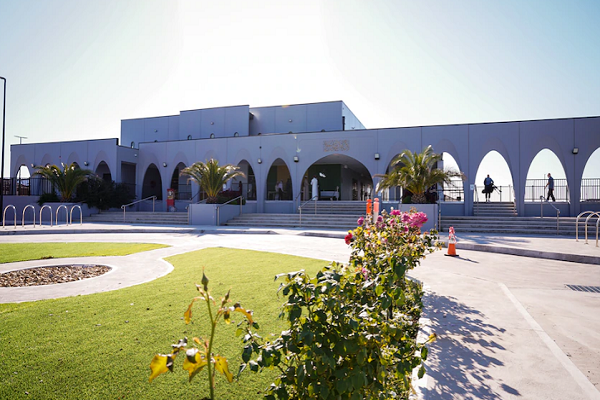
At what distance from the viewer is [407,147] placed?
22625 mm

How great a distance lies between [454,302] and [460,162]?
60.7 feet

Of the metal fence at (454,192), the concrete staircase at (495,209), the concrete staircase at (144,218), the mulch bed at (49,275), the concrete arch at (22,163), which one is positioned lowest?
the mulch bed at (49,275)

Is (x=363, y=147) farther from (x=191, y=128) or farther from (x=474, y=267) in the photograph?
(x=191, y=128)

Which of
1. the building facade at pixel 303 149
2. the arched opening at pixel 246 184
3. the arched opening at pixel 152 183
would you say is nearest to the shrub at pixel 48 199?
the building facade at pixel 303 149

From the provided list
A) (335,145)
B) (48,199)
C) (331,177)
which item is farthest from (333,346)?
(48,199)

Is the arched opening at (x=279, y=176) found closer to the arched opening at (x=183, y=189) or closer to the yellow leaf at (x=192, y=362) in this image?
the arched opening at (x=183, y=189)

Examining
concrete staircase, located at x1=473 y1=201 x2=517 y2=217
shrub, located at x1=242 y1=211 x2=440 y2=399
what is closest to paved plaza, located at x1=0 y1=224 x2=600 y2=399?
shrub, located at x1=242 y1=211 x2=440 y2=399

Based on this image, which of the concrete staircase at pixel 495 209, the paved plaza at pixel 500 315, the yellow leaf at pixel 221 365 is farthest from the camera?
the concrete staircase at pixel 495 209

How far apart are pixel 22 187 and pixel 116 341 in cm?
3320

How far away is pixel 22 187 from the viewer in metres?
29.0

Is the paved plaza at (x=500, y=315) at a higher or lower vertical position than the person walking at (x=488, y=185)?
lower

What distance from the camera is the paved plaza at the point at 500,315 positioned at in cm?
283

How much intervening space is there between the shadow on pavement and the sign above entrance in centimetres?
1980

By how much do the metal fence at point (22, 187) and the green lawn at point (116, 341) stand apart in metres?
29.3
